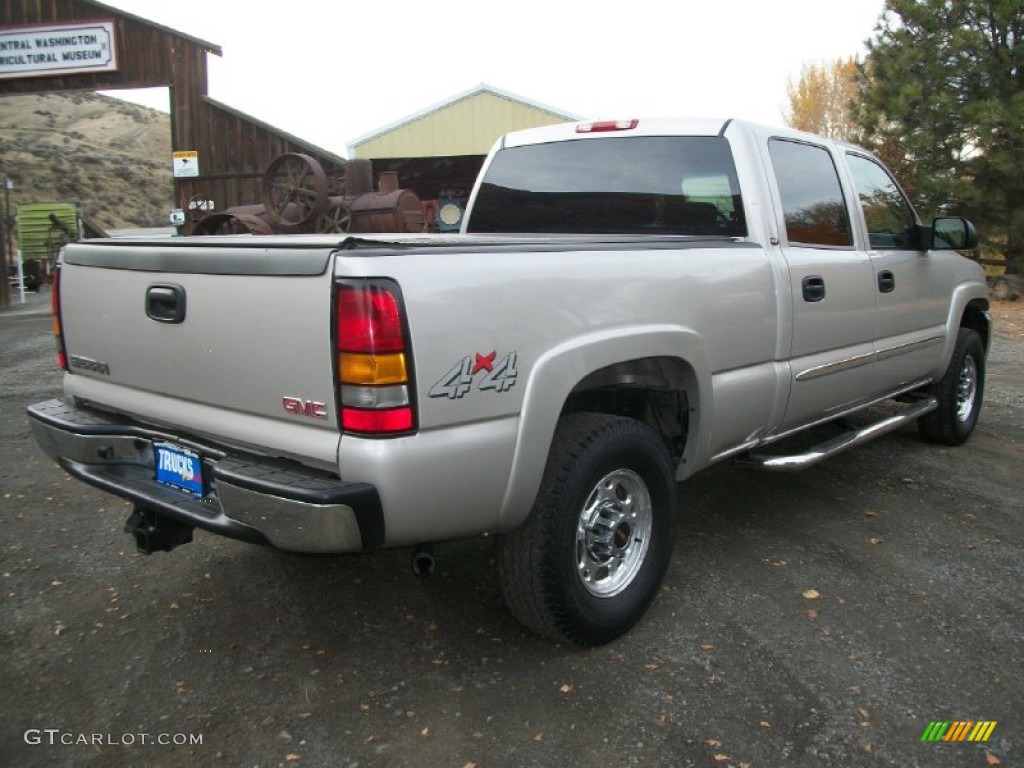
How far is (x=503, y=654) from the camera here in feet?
9.93

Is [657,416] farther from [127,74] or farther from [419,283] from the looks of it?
[127,74]

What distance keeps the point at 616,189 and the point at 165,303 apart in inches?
88.4

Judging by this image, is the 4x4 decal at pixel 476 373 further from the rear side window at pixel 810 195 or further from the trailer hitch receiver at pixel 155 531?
the rear side window at pixel 810 195

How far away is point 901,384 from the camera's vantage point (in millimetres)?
4887

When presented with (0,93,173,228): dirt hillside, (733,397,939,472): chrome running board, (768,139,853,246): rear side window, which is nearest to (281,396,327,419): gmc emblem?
(733,397,939,472): chrome running board

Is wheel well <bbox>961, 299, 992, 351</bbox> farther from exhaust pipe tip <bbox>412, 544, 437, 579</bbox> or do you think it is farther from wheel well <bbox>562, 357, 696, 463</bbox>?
exhaust pipe tip <bbox>412, 544, 437, 579</bbox>

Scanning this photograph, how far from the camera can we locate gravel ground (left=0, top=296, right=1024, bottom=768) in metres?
2.51

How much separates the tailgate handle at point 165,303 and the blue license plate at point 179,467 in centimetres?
43

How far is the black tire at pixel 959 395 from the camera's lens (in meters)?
5.46

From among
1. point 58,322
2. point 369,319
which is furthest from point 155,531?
point 369,319

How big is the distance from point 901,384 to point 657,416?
212 cm

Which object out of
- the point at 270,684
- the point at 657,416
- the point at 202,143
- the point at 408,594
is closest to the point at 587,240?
the point at 657,416

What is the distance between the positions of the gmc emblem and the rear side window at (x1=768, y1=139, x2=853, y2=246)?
7.94ft

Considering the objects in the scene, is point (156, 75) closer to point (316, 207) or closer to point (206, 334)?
point (316, 207)
